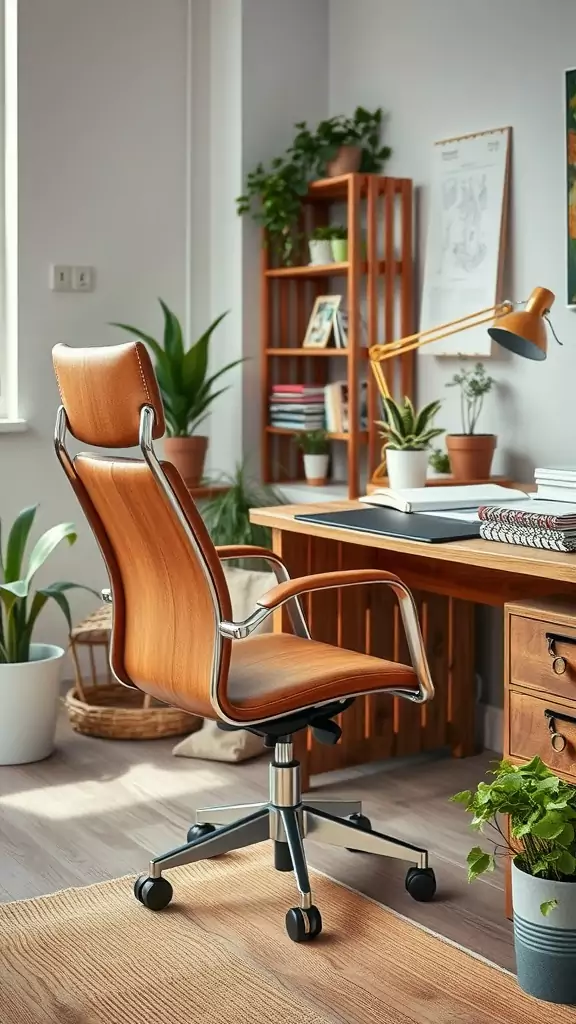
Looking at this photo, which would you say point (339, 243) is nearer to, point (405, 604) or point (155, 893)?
point (405, 604)

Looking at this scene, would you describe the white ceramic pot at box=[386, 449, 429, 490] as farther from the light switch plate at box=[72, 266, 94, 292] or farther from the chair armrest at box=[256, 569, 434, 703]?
the light switch plate at box=[72, 266, 94, 292]

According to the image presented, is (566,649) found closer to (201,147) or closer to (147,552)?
(147,552)

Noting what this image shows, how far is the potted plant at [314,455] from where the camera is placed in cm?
399

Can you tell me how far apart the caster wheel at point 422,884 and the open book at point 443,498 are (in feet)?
2.52

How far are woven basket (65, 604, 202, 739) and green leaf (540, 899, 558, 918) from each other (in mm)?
1670

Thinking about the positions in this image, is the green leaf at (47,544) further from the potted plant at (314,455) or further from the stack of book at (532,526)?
the stack of book at (532,526)

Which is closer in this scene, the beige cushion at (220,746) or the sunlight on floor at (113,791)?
the sunlight on floor at (113,791)

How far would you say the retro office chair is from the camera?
7.04ft

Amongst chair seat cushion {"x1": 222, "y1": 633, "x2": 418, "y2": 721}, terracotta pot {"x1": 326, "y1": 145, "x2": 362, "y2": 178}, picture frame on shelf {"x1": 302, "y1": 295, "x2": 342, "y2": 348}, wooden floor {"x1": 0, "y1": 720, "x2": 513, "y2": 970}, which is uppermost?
terracotta pot {"x1": 326, "y1": 145, "x2": 362, "y2": 178}

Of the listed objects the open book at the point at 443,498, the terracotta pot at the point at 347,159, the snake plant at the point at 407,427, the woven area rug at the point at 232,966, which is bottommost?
the woven area rug at the point at 232,966

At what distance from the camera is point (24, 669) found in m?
3.29

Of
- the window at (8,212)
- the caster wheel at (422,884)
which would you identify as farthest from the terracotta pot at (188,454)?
the caster wheel at (422,884)

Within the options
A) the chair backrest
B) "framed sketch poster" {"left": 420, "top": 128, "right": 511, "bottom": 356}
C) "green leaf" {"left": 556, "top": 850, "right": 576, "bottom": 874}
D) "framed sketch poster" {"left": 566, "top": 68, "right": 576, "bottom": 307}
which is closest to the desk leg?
"framed sketch poster" {"left": 420, "top": 128, "right": 511, "bottom": 356}

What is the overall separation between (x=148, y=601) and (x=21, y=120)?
2.15 m
